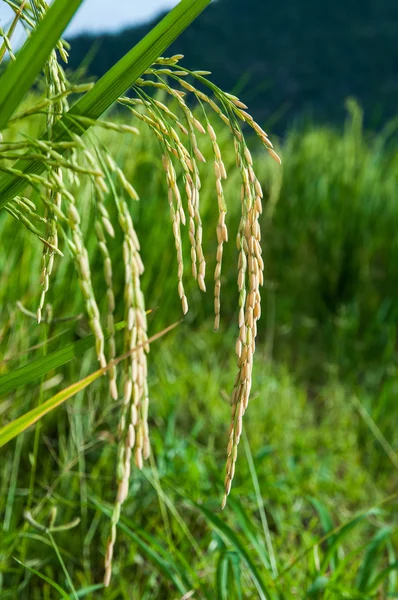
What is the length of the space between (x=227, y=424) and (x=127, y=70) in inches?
64.3

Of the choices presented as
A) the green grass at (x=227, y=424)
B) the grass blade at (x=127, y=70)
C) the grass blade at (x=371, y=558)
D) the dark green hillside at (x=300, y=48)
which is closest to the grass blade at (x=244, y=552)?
the green grass at (x=227, y=424)

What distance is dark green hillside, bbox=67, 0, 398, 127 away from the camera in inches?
1087

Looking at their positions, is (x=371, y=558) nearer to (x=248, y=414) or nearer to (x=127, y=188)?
(x=248, y=414)

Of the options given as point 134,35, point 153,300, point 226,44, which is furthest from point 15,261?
point 226,44

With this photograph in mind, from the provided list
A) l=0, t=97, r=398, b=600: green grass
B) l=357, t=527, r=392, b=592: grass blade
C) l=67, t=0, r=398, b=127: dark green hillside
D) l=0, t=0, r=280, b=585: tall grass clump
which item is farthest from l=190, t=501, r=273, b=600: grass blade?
l=67, t=0, r=398, b=127: dark green hillside

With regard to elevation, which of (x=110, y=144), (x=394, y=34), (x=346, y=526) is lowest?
(x=346, y=526)

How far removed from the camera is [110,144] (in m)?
2.42

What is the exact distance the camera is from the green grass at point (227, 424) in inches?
51.1

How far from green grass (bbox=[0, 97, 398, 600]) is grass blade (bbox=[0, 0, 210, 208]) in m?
0.47

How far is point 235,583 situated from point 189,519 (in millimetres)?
579

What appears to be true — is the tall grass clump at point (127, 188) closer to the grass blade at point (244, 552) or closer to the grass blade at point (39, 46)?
the grass blade at point (39, 46)

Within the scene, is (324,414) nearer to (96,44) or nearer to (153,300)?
(153,300)

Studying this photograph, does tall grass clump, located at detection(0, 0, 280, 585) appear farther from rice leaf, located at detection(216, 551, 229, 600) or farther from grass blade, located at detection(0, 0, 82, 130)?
rice leaf, located at detection(216, 551, 229, 600)

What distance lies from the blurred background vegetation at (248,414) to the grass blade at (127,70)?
0.42m
